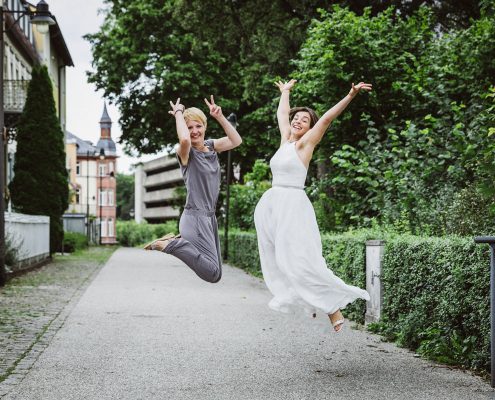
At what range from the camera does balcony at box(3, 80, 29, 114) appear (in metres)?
34.0

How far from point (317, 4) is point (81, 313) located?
1354cm

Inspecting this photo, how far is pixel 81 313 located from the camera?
14039 millimetres

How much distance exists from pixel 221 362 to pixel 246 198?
2368 centimetres

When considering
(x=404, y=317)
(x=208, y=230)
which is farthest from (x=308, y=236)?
(x=404, y=317)

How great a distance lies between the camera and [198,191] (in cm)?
685

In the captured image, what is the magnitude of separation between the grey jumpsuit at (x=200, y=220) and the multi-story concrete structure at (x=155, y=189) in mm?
123295

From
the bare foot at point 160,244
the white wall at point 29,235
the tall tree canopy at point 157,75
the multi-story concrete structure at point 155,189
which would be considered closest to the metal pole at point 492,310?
the bare foot at point 160,244

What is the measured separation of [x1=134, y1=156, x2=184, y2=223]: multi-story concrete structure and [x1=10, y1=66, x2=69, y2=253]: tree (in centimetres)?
9741

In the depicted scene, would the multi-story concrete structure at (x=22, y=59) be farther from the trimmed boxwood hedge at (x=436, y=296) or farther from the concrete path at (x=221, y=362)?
the trimmed boxwood hedge at (x=436, y=296)

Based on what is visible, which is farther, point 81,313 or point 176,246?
point 81,313

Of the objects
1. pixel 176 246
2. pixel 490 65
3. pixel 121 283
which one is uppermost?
pixel 490 65

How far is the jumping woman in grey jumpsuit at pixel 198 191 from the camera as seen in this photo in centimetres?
668

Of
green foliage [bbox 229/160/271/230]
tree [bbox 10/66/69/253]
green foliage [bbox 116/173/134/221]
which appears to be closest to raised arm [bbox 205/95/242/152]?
green foliage [bbox 229/160/271/230]

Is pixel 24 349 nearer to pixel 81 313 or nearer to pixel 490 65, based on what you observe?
pixel 81 313
